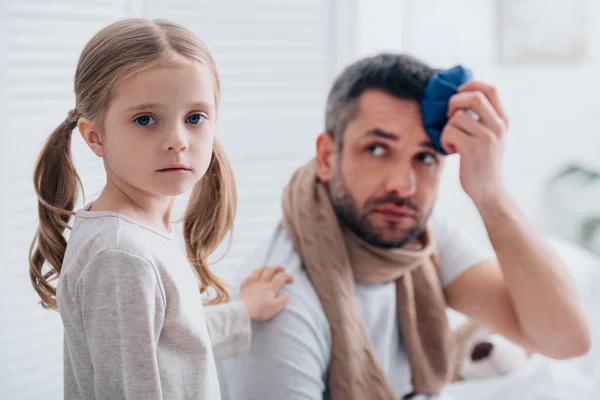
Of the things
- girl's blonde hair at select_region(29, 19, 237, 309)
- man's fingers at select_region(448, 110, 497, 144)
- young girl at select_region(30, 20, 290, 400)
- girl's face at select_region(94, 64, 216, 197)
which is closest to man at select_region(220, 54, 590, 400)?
man's fingers at select_region(448, 110, 497, 144)

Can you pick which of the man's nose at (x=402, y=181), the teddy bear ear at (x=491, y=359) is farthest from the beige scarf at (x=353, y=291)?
the teddy bear ear at (x=491, y=359)

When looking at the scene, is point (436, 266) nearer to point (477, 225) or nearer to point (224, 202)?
point (224, 202)

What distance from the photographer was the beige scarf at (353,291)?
1.24 m

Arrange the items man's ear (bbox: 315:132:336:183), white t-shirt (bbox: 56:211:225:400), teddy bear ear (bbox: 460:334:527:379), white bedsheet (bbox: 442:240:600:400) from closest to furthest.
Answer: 1. white t-shirt (bbox: 56:211:225:400)
2. man's ear (bbox: 315:132:336:183)
3. white bedsheet (bbox: 442:240:600:400)
4. teddy bear ear (bbox: 460:334:527:379)

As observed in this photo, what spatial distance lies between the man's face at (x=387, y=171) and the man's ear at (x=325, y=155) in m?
0.03

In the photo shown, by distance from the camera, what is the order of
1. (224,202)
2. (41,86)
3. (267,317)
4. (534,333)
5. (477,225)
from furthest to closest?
(477,225) → (41,86) → (534,333) → (267,317) → (224,202)

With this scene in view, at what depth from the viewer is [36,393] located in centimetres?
144

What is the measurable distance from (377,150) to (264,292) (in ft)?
1.02

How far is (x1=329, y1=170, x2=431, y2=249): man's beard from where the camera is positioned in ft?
4.15

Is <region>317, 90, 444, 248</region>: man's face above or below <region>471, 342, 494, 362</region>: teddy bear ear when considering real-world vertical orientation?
above

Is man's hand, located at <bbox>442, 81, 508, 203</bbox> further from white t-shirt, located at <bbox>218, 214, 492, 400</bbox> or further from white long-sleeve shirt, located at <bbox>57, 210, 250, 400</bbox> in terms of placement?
white long-sleeve shirt, located at <bbox>57, 210, 250, 400</bbox>

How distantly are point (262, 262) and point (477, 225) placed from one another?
5.74 feet

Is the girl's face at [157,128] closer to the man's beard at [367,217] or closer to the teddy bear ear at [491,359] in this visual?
the man's beard at [367,217]

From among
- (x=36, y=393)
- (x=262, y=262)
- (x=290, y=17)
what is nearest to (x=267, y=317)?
(x=262, y=262)
